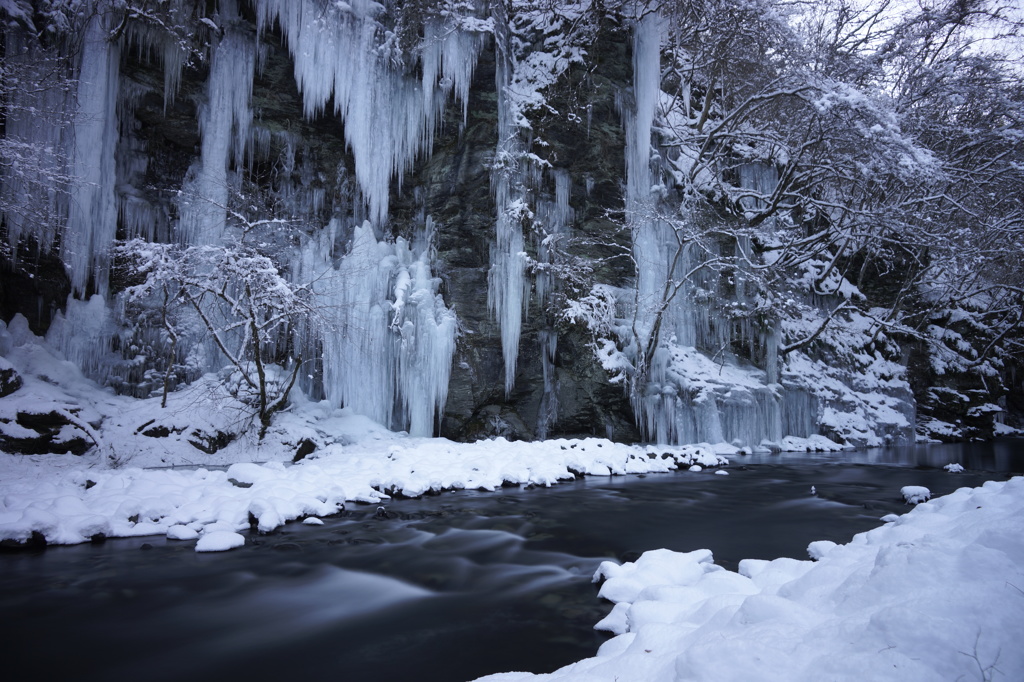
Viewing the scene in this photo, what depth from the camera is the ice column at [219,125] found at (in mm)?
11203

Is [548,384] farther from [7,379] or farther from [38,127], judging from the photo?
[38,127]

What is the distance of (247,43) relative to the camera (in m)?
11.4

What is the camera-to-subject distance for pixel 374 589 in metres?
3.54

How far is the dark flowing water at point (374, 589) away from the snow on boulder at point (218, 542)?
118 mm

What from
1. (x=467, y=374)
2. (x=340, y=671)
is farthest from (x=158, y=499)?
(x=467, y=374)

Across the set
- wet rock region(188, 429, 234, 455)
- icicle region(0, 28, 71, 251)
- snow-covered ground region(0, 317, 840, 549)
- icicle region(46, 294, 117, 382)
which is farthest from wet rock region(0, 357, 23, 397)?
icicle region(0, 28, 71, 251)

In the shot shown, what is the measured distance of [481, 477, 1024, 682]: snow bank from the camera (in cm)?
139

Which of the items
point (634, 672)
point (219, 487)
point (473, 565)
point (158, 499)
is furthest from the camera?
point (219, 487)

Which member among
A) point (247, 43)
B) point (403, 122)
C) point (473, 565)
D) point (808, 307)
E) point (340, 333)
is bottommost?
point (473, 565)

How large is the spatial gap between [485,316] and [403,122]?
5.07 metres

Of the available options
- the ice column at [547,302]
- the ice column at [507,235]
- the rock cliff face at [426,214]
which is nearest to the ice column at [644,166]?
the rock cliff face at [426,214]

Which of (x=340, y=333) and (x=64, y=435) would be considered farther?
(x=340, y=333)

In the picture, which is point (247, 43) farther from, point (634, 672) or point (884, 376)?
point (884, 376)

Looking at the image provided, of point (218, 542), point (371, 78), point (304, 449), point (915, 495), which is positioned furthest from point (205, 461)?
point (915, 495)
